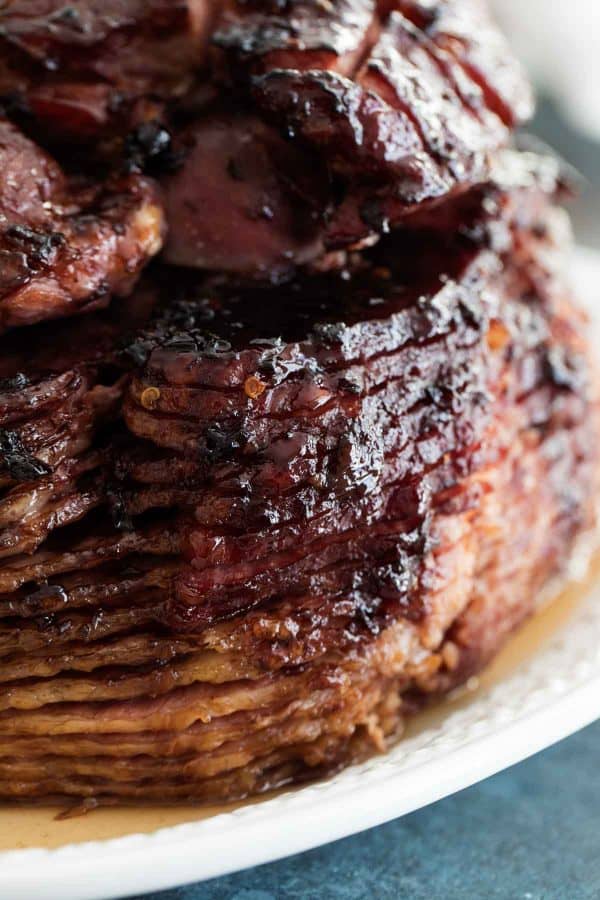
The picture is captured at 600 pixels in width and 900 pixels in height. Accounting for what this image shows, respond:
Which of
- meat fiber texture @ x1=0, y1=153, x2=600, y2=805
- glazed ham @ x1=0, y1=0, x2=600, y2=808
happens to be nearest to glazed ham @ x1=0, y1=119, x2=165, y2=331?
glazed ham @ x1=0, y1=0, x2=600, y2=808

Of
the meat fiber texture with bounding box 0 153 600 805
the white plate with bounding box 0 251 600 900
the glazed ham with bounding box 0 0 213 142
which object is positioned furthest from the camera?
the glazed ham with bounding box 0 0 213 142

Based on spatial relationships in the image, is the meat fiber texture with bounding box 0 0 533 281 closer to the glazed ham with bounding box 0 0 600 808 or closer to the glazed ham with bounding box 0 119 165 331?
the glazed ham with bounding box 0 0 600 808

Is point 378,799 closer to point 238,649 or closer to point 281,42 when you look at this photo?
point 238,649

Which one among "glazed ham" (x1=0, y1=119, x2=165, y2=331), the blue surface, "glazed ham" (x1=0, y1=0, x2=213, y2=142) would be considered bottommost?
the blue surface

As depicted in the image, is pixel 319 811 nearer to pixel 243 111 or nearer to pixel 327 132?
pixel 327 132

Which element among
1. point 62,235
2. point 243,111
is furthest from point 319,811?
point 243,111
